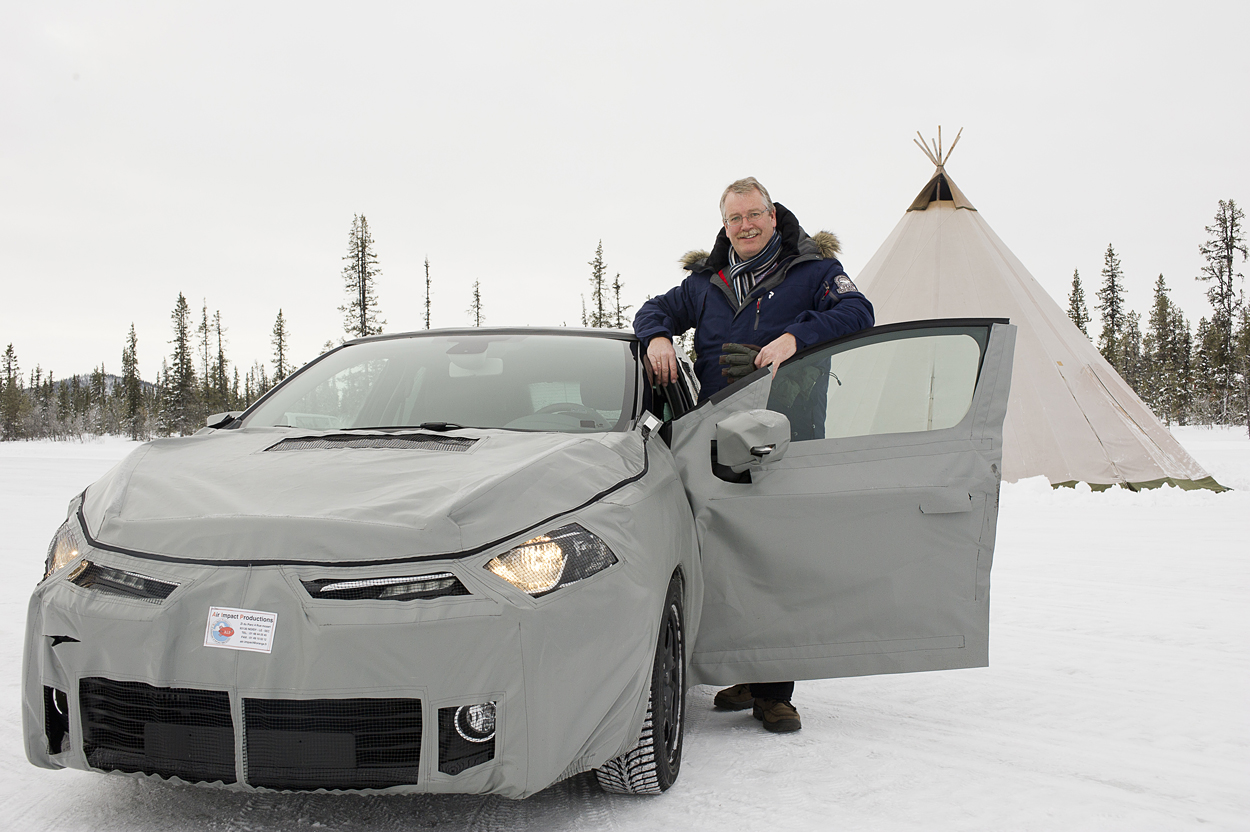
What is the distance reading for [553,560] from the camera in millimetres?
2012

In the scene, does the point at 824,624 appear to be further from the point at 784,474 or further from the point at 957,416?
the point at 957,416

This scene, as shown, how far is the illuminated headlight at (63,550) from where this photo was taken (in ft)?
6.85

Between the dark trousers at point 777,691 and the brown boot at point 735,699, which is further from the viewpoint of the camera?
the brown boot at point 735,699

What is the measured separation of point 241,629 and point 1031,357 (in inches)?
470

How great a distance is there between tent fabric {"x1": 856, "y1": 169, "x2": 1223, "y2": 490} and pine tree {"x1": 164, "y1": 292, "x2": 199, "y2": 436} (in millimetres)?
46864

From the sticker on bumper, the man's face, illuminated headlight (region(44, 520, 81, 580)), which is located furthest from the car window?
illuminated headlight (region(44, 520, 81, 580))

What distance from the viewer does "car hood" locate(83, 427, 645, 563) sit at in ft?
6.26

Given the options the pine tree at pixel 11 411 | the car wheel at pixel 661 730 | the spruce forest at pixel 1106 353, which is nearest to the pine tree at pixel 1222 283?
the spruce forest at pixel 1106 353

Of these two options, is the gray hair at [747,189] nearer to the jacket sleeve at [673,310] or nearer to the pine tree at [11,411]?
the jacket sleeve at [673,310]

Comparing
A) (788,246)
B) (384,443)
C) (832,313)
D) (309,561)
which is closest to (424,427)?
(384,443)

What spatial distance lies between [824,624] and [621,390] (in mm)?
1091

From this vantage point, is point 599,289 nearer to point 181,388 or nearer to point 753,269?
point 181,388

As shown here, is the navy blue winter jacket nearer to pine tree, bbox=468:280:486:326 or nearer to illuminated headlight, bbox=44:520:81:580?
illuminated headlight, bbox=44:520:81:580

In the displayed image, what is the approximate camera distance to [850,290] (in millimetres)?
3670
